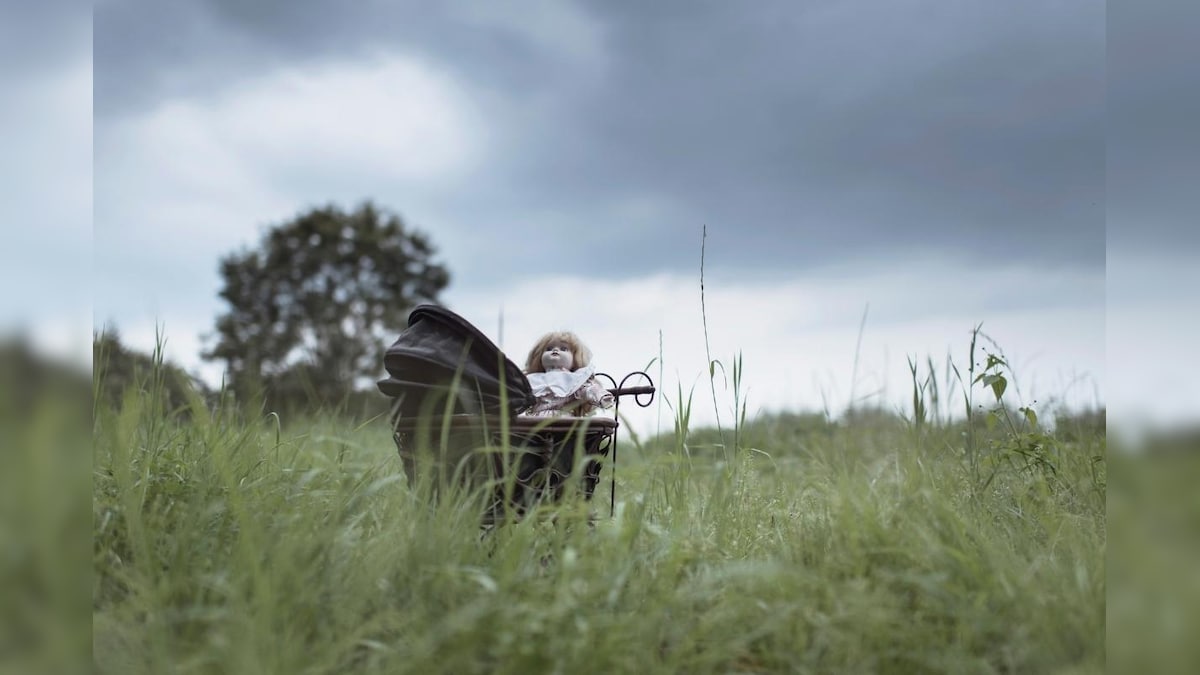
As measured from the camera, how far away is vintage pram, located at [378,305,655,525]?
3.32 meters

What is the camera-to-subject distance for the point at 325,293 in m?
15.5

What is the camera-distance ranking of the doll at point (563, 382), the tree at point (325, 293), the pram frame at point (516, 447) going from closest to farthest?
1. the pram frame at point (516, 447)
2. the doll at point (563, 382)
3. the tree at point (325, 293)

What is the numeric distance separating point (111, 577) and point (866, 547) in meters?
2.25

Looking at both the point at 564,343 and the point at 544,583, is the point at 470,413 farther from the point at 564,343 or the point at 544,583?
the point at 564,343

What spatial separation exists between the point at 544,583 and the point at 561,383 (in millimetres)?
2334

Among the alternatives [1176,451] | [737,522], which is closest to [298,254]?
[737,522]

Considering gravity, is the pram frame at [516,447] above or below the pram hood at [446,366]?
below

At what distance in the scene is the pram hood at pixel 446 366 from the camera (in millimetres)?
3400

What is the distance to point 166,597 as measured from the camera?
235 centimetres

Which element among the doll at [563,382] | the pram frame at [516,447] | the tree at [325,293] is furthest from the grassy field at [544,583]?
the tree at [325,293]

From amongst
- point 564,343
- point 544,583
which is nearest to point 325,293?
point 564,343

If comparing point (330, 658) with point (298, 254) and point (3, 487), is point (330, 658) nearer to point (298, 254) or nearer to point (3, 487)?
point (3, 487)

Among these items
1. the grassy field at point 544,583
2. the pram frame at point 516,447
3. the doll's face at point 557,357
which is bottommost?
the grassy field at point 544,583

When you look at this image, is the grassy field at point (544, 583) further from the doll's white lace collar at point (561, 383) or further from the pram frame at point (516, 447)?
the doll's white lace collar at point (561, 383)
